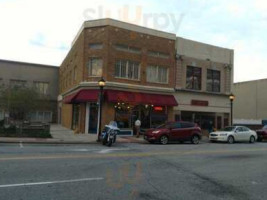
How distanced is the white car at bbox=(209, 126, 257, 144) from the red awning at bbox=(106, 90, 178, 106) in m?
5.23

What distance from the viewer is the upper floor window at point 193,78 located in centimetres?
3281

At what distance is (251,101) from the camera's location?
51.5 metres

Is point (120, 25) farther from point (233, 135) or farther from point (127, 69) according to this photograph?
point (233, 135)

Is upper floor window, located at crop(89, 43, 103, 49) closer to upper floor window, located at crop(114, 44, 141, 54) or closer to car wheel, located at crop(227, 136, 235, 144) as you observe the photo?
upper floor window, located at crop(114, 44, 141, 54)

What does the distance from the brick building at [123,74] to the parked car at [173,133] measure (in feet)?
16.8

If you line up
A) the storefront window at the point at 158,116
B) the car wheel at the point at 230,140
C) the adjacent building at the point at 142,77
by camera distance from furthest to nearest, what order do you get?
the storefront window at the point at 158,116
the adjacent building at the point at 142,77
the car wheel at the point at 230,140

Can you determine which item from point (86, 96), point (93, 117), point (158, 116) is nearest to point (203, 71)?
point (158, 116)

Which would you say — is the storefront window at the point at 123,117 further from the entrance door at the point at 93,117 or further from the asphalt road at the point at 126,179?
the asphalt road at the point at 126,179

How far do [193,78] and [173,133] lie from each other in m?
11.2

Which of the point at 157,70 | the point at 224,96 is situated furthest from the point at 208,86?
the point at 157,70

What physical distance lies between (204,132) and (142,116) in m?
7.97

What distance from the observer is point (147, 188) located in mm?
8039

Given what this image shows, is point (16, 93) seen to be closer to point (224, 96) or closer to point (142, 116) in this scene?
point (142, 116)

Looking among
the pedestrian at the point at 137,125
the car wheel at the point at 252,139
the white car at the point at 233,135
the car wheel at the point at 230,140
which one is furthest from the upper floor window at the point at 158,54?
the car wheel at the point at 252,139
